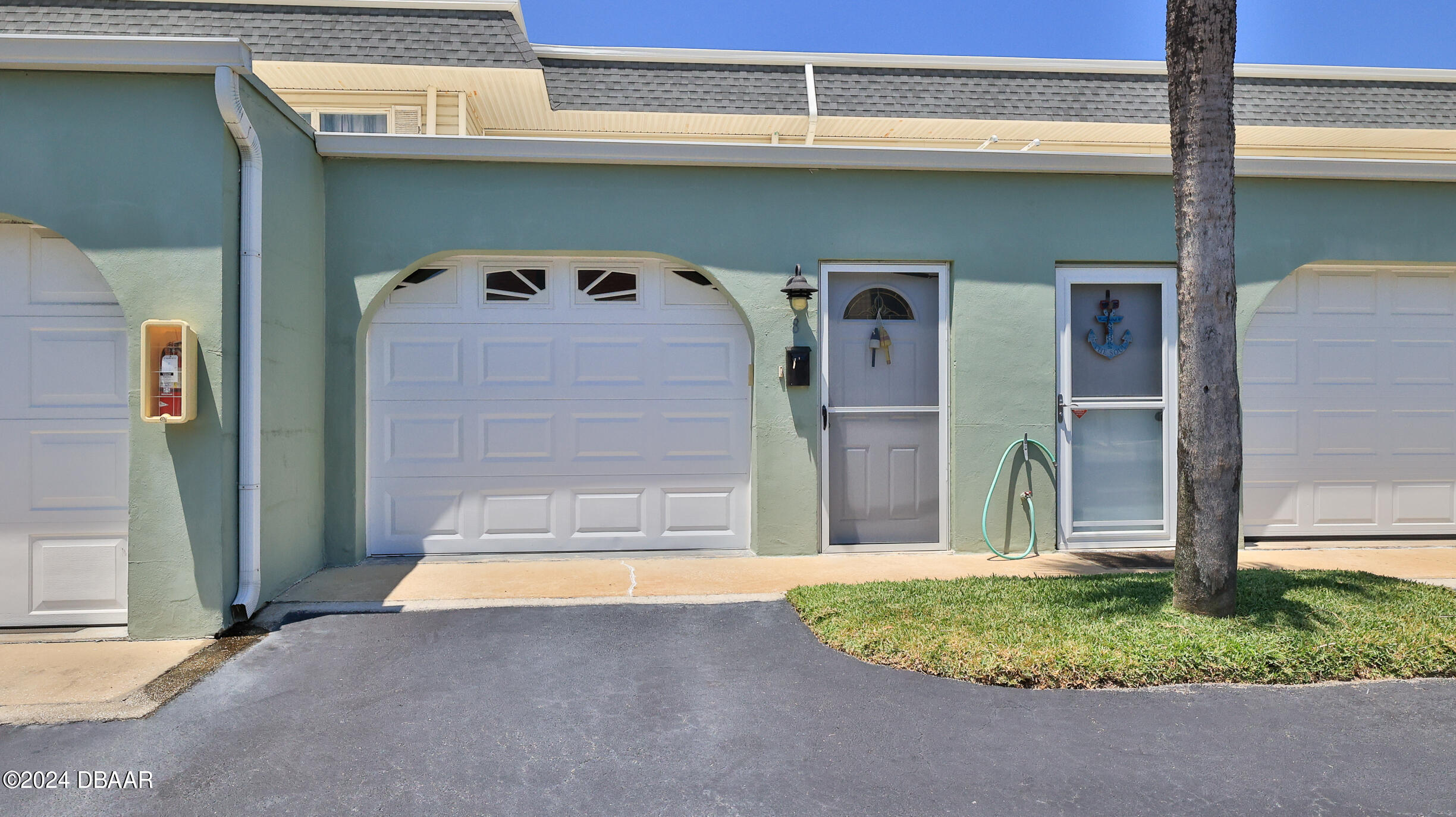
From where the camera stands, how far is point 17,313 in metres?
4.73

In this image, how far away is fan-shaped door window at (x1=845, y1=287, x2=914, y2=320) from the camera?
6512mm

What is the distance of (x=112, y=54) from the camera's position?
4496 millimetres

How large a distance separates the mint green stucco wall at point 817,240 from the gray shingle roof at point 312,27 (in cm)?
248

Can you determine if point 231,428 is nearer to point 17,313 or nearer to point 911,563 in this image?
point 17,313

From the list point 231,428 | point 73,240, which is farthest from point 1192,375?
point 73,240

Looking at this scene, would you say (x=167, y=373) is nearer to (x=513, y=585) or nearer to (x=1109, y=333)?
(x=513, y=585)

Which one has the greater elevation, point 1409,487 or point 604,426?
point 604,426

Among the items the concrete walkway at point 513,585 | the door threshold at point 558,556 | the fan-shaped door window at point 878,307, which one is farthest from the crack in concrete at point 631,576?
the fan-shaped door window at point 878,307

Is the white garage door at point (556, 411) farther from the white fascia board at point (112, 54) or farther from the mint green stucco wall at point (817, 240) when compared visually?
the white fascia board at point (112, 54)

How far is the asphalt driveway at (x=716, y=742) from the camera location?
9.11ft

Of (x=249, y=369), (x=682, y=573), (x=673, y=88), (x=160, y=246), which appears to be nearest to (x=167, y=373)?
(x=249, y=369)

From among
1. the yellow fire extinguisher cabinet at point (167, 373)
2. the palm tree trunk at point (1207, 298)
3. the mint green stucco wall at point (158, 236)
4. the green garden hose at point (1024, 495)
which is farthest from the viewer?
the green garden hose at point (1024, 495)

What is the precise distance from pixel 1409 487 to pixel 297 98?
35.9ft

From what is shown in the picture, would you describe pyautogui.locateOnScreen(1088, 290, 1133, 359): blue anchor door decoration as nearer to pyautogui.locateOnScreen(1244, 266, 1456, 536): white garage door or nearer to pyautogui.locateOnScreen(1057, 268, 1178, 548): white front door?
pyautogui.locateOnScreen(1057, 268, 1178, 548): white front door
